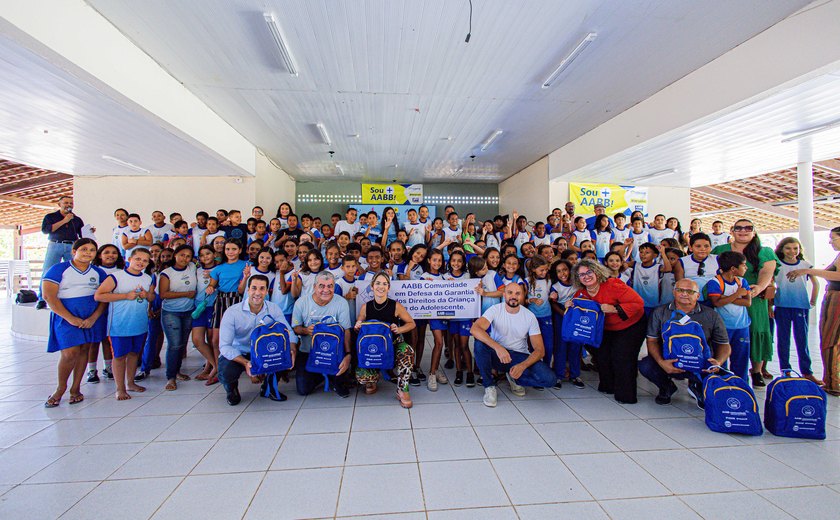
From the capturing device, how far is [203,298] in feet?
13.3

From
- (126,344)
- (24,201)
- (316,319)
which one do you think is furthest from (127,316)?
(24,201)

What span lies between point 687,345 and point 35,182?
16029mm

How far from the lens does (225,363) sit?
132 inches

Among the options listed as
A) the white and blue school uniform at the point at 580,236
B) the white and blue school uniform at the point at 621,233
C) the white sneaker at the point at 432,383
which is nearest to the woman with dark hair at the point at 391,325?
the white sneaker at the point at 432,383

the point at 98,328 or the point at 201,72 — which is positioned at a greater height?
the point at 201,72

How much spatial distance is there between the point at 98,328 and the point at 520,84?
19.7ft

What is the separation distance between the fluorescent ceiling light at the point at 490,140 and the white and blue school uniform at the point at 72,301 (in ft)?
22.0

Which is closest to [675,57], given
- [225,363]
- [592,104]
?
[592,104]

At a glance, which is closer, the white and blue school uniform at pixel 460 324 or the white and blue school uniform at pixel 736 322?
the white and blue school uniform at pixel 736 322

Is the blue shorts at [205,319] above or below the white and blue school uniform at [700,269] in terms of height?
below

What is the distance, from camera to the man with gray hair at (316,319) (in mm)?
3490

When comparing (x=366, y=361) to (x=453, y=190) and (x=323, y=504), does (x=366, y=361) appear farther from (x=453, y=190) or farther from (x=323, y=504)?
(x=453, y=190)

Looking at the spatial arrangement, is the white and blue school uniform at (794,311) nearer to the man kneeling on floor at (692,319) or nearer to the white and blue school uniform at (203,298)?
the man kneeling on floor at (692,319)

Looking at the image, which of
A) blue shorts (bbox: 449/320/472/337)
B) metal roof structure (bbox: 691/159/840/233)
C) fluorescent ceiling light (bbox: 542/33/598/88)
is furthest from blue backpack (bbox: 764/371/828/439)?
metal roof structure (bbox: 691/159/840/233)
